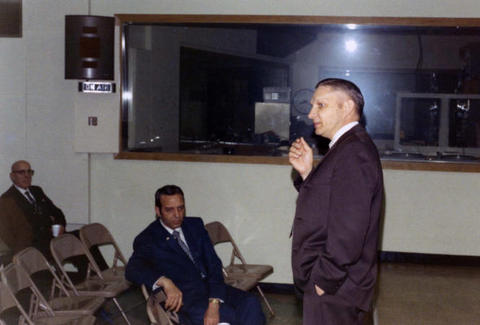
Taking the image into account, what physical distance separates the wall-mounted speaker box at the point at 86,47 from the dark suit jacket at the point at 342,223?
3.45 meters

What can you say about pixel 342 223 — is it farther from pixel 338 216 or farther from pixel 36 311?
pixel 36 311

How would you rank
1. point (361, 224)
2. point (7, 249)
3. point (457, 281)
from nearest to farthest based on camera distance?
point (361, 224) → point (7, 249) → point (457, 281)

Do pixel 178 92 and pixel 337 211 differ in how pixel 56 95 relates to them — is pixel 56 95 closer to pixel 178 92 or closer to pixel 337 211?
pixel 178 92

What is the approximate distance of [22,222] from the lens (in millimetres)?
5559

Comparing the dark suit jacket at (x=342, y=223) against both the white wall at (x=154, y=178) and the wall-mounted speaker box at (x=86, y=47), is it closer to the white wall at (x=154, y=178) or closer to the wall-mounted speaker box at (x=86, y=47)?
the white wall at (x=154, y=178)

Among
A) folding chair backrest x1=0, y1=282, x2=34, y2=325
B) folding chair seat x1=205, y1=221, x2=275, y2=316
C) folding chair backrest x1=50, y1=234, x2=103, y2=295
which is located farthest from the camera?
folding chair seat x1=205, y1=221, x2=275, y2=316

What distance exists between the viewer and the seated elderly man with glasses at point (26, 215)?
18.0 feet

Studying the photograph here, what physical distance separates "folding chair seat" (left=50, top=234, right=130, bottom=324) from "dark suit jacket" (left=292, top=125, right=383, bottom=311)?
2.25 m

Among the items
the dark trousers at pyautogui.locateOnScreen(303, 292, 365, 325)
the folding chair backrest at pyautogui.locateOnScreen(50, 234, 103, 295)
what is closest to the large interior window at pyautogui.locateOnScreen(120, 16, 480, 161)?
the folding chair backrest at pyautogui.locateOnScreen(50, 234, 103, 295)

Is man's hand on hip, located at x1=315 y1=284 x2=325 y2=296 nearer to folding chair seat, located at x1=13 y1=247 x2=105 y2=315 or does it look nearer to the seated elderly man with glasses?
folding chair seat, located at x1=13 y1=247 x2=105 y2=315

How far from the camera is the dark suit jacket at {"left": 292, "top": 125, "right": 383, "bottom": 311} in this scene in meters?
2.56

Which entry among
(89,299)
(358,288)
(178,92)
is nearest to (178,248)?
(89,299)

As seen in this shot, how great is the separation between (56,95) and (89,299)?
226 cm

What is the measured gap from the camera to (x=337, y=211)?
2.57m
